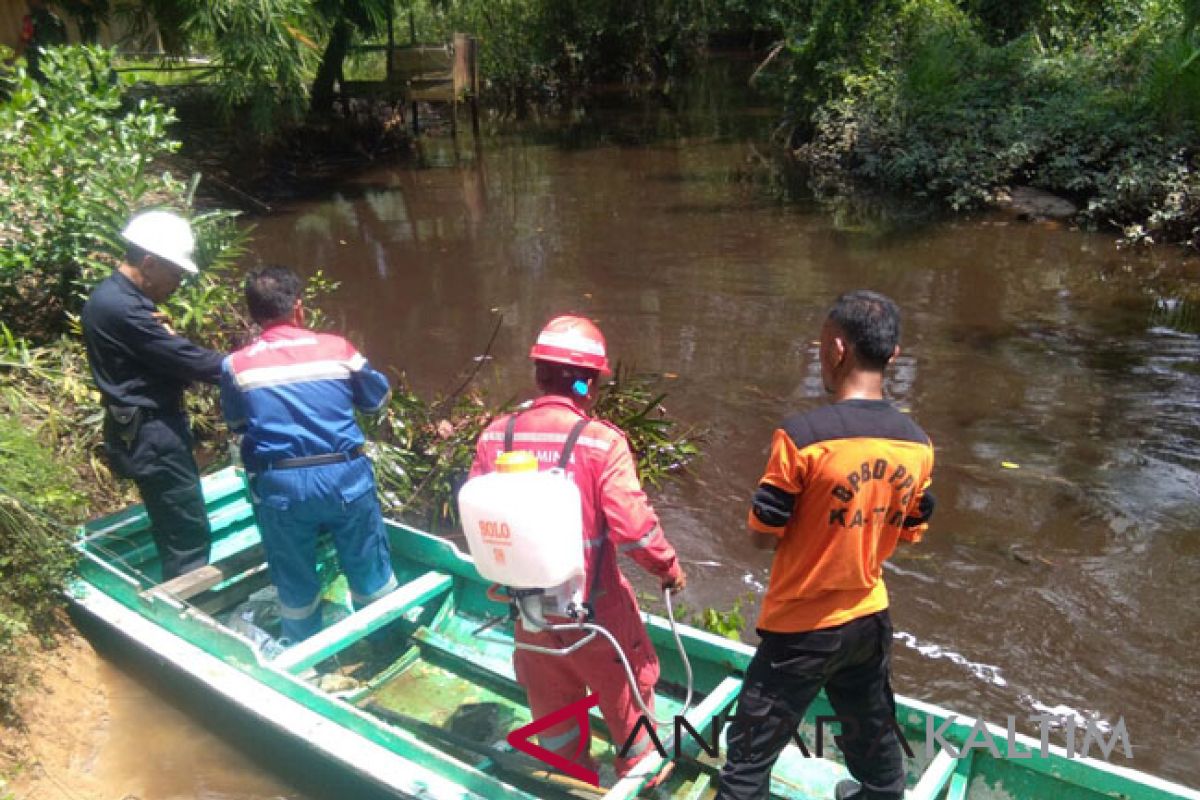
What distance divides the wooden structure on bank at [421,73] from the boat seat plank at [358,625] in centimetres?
1503

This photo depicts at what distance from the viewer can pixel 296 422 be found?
3.52 m

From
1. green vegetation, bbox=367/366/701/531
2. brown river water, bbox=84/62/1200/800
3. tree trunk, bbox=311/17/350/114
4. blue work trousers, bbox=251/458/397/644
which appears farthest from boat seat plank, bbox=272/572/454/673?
tree trunk, bbox=311/17/350/114

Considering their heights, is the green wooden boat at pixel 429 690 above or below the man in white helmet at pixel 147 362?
below

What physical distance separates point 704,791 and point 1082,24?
15666 millimetres

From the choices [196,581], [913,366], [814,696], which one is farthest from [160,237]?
[913,366]

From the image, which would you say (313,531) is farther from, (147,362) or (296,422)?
(147,362)

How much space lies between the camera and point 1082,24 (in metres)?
15.0

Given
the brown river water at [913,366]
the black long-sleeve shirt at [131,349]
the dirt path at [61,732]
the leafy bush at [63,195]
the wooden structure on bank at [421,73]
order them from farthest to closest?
the wooden structure on bank at [421,73] < the leafy bush at [63,195] < the brown river water at [913,366] < the black long-sleeve shirt at [131,349] < the dirt path at [61,732]

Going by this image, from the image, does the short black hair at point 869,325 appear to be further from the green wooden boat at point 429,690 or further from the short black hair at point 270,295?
the short black hair at point 270,295

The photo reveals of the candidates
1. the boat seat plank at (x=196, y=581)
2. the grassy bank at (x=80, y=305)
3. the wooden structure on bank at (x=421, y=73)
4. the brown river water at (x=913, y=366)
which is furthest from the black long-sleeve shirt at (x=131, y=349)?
the wooden structure on bank at (x=421, y=73)

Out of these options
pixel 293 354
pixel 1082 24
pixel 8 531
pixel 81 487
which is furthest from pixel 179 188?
pixel 1082 24

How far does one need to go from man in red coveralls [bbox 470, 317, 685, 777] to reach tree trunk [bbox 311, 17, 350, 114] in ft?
46.3

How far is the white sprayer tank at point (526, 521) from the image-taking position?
2607 mm

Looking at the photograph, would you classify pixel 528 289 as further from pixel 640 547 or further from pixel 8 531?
pixel 640 547
